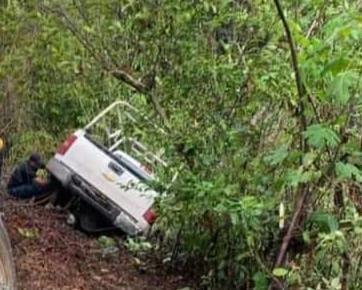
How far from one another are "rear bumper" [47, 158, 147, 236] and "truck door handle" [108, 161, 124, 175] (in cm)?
23

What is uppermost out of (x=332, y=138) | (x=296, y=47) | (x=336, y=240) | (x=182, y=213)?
(x=296, y=47)

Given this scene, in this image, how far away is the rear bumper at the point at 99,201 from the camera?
24.7 ft

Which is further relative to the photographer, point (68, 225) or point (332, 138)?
point (68, 225)

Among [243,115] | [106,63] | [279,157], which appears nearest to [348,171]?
[279,157]

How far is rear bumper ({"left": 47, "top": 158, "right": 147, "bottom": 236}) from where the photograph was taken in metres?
7.52

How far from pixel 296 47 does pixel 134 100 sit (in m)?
2.57

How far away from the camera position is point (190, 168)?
627cm

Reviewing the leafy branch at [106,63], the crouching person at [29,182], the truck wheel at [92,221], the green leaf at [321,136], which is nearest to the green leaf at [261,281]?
the green leaf at [321,136]

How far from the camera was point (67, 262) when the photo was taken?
6.52m

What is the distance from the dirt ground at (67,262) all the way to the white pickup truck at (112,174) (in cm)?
25

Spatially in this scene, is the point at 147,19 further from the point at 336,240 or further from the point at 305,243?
the point at 336,240

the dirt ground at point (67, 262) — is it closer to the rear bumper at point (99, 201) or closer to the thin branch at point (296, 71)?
the rear bumper at point (99, 201)

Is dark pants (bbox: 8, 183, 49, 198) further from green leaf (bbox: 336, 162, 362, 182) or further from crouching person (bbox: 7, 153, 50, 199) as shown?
green leaf (bbox: 336, 162, 362, 182)

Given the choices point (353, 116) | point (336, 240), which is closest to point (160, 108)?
point (353, 116)
